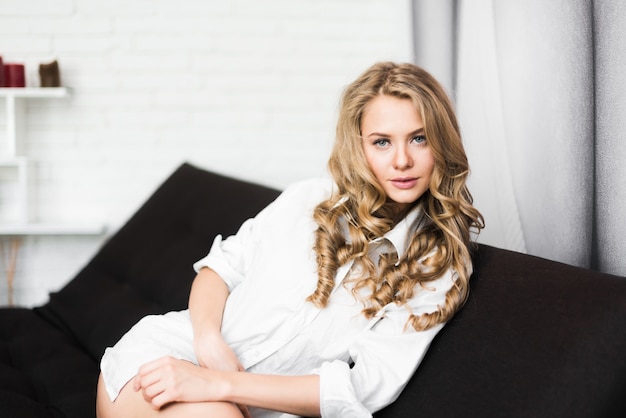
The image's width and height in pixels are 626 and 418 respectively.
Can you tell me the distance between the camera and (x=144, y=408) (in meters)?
1.35

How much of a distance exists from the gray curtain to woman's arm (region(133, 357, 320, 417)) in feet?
2.42

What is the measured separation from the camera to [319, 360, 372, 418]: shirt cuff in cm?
129

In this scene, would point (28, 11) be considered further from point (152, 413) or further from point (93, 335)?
point (152, 413)

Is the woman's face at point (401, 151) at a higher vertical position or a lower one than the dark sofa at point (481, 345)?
higher

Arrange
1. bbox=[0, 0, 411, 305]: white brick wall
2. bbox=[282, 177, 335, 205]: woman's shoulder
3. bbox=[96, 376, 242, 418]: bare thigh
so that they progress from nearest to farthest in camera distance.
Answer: bbox=[96, 376, 242, 418]: bare thigh < bbox=[282, 177, 335, 205]: woman's shoulder < bbox=[0, 0, 411, 305]: white brick wall

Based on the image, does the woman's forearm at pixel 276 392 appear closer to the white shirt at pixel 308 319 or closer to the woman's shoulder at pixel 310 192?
the white shirt at pixel 308 319

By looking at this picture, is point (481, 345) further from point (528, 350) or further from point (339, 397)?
point (339, 397)

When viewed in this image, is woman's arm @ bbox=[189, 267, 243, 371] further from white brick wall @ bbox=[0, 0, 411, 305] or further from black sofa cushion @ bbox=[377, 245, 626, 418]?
white brick wall @ bbox=[0, 0, 411, 305]

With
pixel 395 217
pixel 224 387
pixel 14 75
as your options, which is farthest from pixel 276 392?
pixel 14 75

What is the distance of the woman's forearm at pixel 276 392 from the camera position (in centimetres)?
131

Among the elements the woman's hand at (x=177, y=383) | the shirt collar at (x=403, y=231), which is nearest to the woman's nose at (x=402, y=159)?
the shirt collar at (x=403, y=231)

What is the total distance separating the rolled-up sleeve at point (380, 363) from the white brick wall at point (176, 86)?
158cm

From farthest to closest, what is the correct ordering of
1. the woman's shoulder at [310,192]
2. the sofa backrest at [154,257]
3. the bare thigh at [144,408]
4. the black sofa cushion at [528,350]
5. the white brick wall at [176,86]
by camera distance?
the white brick wall at [176,86] → the sofa backrest at [154,257] → the woman's shoulder at [310,192] → the bare thigh at [144,408] → the black sofa cushion at [528,350]

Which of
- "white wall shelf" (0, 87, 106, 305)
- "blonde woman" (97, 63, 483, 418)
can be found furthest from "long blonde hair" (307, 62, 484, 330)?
"white wall shelf" (0, 87, 106, 305)
